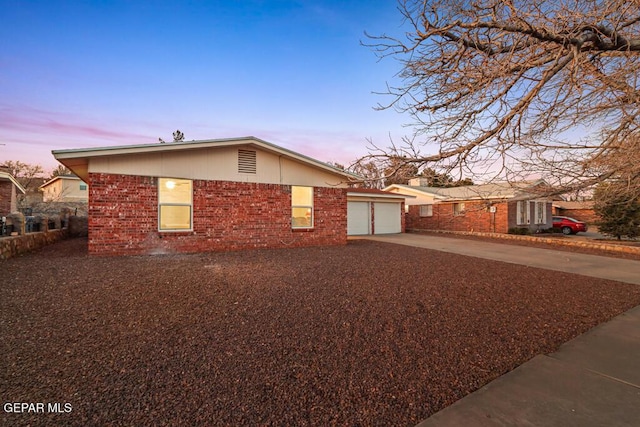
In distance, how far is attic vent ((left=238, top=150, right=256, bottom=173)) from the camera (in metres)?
10.1

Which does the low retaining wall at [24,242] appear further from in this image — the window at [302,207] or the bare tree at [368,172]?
the bare tree at [368,172]

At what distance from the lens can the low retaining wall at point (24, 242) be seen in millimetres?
7491

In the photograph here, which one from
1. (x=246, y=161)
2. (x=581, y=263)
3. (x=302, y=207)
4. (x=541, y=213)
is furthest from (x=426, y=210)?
(x=246, y=161)

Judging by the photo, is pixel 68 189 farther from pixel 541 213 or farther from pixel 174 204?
pixel 541 213

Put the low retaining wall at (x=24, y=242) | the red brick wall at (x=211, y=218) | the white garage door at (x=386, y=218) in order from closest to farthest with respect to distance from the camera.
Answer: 1. the low retaining wall at (x=24, y=242)
2. the red brick wall at (x=211, y=218)
3. the white garage door at (x=386, y=218)

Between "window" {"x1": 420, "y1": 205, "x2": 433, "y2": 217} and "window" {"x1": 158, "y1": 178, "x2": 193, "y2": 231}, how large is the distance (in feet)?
60.3

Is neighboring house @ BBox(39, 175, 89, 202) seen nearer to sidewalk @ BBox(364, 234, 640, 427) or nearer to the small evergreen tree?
sidewalk @ BBox(364, 234, 640, 427)

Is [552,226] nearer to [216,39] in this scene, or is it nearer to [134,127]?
[216,39]

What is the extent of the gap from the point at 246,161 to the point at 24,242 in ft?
22.3

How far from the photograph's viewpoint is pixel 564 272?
764 cm

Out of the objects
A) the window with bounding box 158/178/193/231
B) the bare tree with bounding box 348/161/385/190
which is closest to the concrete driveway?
the bare tree with bounding box 348/161/385/190

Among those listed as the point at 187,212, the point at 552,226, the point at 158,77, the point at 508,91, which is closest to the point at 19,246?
the point at 187,212

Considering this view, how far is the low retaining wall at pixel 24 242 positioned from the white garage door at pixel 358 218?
45.7ft

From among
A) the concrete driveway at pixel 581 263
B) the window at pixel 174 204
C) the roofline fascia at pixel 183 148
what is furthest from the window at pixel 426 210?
the window at pixel 174 204
